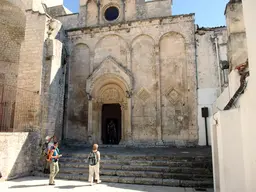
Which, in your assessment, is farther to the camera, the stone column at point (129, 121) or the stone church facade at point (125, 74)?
the stone column at point (129, 121)

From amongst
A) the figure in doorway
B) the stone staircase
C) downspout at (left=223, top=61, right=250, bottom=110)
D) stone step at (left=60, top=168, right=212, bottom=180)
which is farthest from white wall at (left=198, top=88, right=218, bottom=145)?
downspout at (left=223, top=61, right=250, bottom=110)

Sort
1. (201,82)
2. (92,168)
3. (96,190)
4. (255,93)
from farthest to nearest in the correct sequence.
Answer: (201,82), (92,168), (96,190), (255,93)

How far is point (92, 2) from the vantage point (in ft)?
46.0

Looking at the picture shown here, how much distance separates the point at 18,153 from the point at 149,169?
477 cm

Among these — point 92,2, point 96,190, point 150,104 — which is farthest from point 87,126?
point 92,2

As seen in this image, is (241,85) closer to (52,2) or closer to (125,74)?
(125,74)

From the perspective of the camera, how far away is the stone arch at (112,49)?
12016 millimetres

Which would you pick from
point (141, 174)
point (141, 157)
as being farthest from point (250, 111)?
point (141, 157)

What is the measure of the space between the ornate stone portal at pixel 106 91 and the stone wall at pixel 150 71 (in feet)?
1.10

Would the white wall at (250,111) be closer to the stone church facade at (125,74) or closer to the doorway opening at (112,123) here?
the stone church facade at (125,74)

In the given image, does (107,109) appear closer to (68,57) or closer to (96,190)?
(68,57)

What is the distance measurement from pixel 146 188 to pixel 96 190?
146cm

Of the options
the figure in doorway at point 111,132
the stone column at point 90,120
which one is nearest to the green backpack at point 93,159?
the stone column at point 90,120

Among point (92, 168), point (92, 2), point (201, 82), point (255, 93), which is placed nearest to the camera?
point (255, 93)
